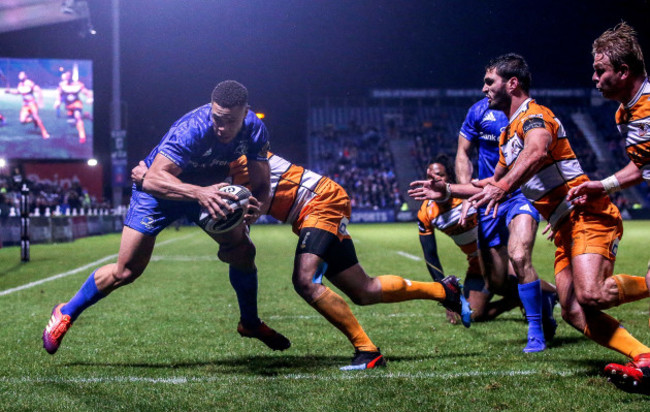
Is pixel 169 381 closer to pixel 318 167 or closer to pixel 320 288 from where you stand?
pixel 320 288

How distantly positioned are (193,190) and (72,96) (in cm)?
3492

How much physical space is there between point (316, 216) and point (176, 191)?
109 cm

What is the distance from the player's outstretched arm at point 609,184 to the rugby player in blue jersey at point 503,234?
1.53m

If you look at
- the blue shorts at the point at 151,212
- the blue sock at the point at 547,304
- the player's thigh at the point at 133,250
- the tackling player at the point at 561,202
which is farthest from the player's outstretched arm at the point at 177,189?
the blue sock at the point at 547,304

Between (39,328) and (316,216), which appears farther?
(39,328)

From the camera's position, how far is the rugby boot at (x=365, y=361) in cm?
470

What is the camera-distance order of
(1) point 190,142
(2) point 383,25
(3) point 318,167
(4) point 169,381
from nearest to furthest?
(4) point 169,381 < (1) point 190,142 < (2) point 383,25 < (3) point 318,167

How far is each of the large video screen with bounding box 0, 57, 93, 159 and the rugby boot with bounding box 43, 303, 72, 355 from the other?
111 feet

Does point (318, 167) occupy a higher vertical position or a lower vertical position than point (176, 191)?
lower

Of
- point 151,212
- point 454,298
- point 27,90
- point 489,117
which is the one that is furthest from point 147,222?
point 27,90

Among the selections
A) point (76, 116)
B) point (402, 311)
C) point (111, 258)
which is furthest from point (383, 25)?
point (402, 311)

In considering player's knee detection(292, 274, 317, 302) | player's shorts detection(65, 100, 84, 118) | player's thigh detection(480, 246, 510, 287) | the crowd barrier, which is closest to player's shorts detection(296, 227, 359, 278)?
player's knee detection(292, 274, 317, 302)

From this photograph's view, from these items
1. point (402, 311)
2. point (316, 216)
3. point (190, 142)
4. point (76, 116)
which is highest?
point (190, 142)

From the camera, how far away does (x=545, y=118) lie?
14.8 feet
